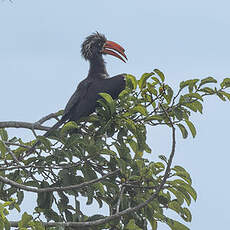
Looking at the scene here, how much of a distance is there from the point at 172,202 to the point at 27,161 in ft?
5.44

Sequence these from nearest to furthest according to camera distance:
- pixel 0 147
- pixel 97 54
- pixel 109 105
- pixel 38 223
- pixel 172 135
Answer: pixel 172 135 → pixel 38 223 → pixel 0 147 → pixel 109 105 → pixel 97 54

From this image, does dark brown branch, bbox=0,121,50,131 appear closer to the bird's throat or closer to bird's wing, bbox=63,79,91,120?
bird's wing, bbox=63,79,91,120

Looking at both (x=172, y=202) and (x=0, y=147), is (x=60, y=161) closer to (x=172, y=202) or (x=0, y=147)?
(x=0, y=147)

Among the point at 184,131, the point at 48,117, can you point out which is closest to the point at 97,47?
the point at 48,117

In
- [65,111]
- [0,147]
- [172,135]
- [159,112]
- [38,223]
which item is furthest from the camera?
[65,111]

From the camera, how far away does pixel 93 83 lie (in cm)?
845

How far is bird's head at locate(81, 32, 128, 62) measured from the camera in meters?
9.68

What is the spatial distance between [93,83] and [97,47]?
5.07 feet

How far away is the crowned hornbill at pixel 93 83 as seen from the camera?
776 cm

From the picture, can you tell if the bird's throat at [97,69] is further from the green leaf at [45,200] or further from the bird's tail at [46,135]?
the green leaf at [45,200]

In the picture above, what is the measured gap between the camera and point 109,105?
5.90 metres

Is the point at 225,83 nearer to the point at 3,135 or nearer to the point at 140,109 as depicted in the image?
the point at 140,109

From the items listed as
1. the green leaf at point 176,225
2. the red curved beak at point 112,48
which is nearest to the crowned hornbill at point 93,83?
the red curved beak at point 112,48

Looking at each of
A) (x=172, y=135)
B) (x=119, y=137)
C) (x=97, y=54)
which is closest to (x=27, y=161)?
(x=119, y=137)
